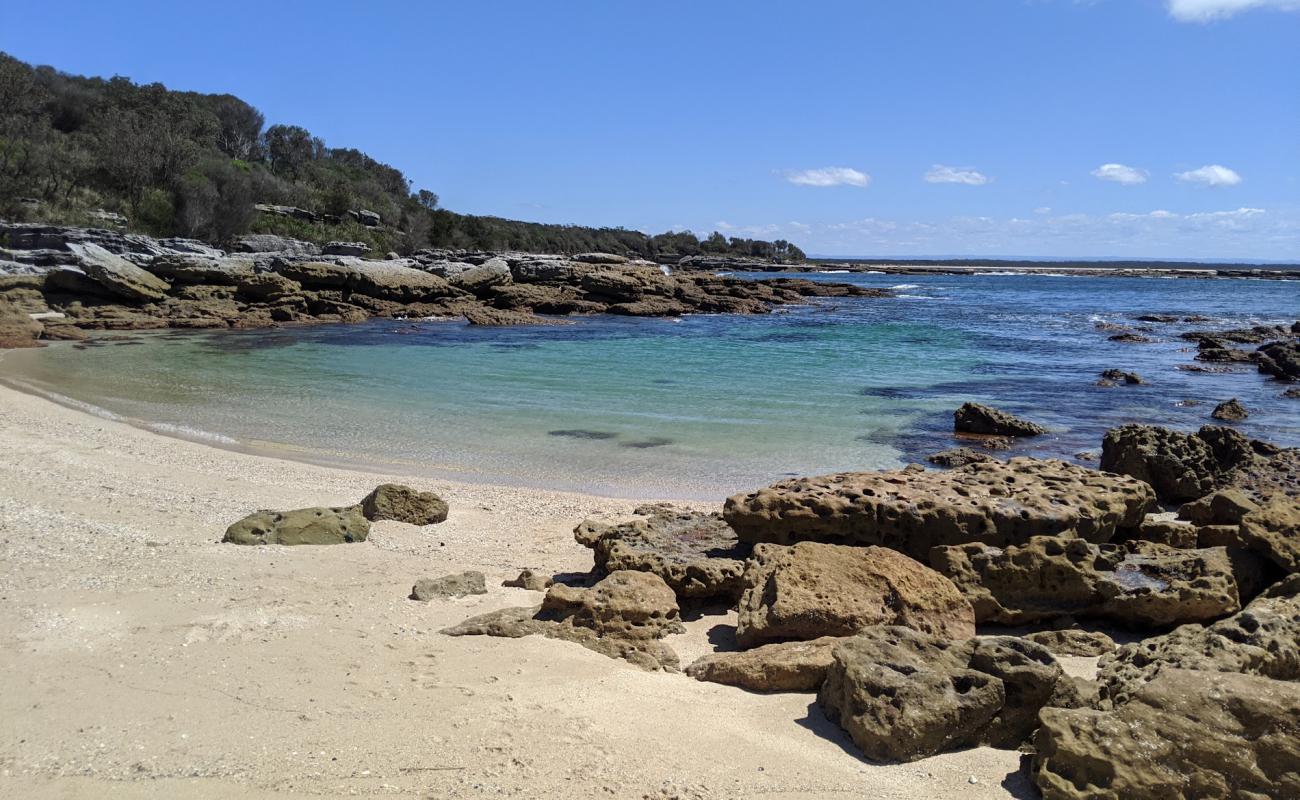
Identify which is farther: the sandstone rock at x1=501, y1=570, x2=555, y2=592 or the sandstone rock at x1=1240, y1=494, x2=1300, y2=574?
the sandstone rock at x1=501, y1=570, x2=555, y2=592

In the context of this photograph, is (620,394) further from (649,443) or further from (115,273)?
(115,273)

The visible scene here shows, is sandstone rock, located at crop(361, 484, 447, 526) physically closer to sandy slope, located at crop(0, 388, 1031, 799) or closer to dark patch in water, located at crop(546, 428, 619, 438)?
sandy slope, located at crop(0, 388, 1031, 799)

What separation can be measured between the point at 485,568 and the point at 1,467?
5.30 metres

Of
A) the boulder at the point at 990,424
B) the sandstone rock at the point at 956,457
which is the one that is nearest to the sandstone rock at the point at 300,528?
the sandstone rock at the point at 956,457

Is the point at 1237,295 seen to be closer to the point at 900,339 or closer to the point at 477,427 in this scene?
the point at 900,339

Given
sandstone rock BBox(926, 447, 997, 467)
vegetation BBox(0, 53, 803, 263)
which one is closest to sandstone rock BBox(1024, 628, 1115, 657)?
sandstone rock BBox(926, 447, 997, 467)

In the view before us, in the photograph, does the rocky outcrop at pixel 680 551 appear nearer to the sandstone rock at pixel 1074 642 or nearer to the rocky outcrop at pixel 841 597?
the rocky outcrop at pixel 841 597

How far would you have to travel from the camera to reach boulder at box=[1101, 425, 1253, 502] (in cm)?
926

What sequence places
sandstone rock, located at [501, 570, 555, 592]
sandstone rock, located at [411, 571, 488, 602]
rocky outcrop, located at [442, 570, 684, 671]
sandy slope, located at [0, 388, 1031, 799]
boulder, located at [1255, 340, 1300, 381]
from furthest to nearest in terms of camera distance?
boulder, located at [1255, 340, 1300, 381]
sandstone rock, located at [501, 570, 555, 592]
sandstone rock, located at [411, 571, 488, 602]
rocky outcrop, located at [442, 570, 684, 671]
sandy slope, located at [0, 388, 1031, 799]

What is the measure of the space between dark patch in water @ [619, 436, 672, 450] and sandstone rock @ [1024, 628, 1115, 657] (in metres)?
6.92

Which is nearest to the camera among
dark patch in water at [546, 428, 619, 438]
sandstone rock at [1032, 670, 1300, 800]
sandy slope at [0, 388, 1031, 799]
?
sandstone rock at [1032, 670, 1300, 800]

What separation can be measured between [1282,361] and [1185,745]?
21.3 metres

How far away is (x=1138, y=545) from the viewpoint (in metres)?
6.49

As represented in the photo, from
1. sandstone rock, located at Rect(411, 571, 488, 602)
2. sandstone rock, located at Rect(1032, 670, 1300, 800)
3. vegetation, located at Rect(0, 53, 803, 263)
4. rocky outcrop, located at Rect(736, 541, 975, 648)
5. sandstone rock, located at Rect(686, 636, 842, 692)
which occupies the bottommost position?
sandstone rock, located at Rect(411, 571, 488, 602)
